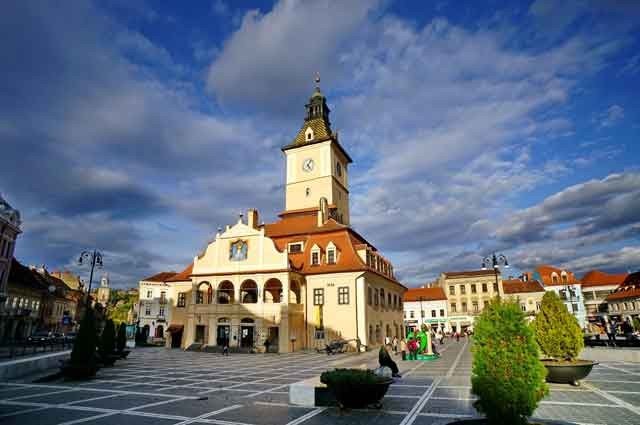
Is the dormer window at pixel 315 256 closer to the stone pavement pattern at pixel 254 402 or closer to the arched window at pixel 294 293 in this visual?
the arched window at pixel 294 293

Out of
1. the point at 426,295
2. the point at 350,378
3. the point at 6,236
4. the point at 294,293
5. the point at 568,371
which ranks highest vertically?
the point at 6,236

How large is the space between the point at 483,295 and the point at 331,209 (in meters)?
39.6

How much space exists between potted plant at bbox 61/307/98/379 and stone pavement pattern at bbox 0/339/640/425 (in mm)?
560

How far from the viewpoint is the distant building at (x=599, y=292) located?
7012cm

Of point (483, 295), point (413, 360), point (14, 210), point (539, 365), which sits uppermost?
point (14, 210)

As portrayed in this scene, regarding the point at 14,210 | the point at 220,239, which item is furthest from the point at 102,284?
the point at 220,239

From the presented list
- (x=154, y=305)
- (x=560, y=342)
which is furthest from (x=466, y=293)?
(x=560, y=342)

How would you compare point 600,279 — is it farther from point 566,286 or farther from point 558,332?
point 558,332

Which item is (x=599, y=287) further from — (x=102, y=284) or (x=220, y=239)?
(x=102, y=284)

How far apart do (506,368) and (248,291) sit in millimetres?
36405

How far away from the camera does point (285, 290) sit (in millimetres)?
35375

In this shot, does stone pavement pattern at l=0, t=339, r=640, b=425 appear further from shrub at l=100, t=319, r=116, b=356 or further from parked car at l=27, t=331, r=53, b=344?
parked car at l=27, t=331, r=53, b=344

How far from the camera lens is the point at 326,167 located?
50125 mm

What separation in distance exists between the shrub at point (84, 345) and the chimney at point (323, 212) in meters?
28.2
